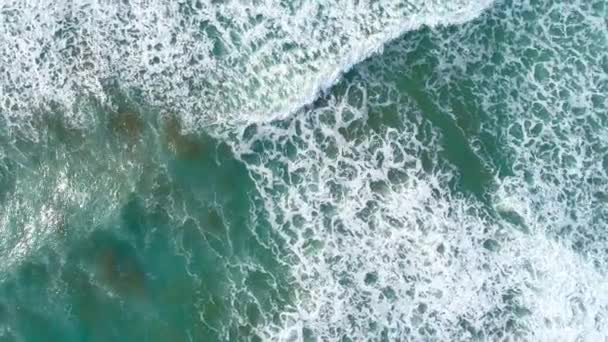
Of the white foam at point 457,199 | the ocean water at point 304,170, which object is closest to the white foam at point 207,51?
the ocean water at point 304,170

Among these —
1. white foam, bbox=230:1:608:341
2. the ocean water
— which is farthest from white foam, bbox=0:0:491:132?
white foam, bbox=230:1:608:341

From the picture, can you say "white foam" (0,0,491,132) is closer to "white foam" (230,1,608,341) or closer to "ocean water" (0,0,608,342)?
"ocean water" (0,0,608,342)

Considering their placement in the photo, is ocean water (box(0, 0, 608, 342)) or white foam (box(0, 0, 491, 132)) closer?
ocean water (box(0, 0, 608, 342))

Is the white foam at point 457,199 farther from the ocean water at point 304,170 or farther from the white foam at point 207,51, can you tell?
the white foam at point 207,51

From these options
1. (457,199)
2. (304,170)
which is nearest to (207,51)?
(304,170)

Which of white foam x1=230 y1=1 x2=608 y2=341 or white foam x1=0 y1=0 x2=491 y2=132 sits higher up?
white foam x1=0 y1=0 x2=491 y2=132

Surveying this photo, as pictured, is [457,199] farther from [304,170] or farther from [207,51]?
[207,51]

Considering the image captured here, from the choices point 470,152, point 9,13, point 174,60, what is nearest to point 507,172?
point 470,152

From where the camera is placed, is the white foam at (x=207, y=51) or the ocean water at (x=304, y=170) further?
the white foam at (x=207, y=51)
